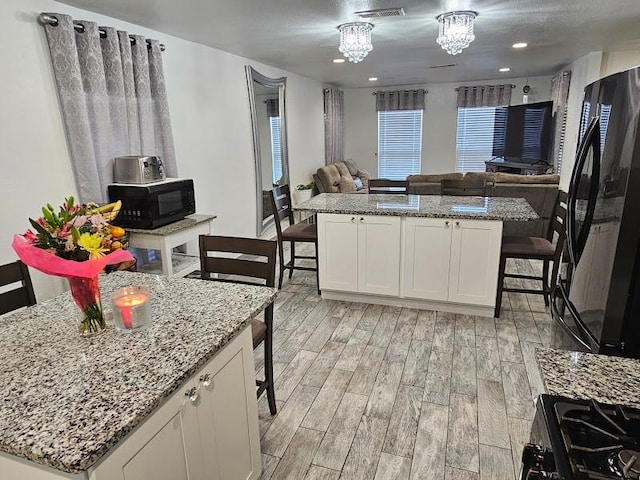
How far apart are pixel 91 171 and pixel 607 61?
552 centimetres

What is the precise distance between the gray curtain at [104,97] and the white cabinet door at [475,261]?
8.16 ft

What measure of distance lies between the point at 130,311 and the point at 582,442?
49.6 inches

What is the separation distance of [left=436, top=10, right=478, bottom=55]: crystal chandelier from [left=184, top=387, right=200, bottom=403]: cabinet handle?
2837 mm

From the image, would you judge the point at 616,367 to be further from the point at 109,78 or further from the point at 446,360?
the point at 109,78

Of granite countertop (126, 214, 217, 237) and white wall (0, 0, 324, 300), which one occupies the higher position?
white wall (0, 0, 324, 300)

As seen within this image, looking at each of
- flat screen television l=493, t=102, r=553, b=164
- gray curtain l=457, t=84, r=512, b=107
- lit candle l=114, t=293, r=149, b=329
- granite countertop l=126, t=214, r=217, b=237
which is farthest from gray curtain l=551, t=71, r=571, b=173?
lit candle l=114, t=293, r=149, b=329

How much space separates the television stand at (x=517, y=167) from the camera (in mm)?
6303

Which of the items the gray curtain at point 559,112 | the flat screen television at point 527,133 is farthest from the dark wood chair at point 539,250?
the flat screen television at point 527,133

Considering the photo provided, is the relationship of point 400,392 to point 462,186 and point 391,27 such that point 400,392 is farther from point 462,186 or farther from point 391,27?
point 391,27

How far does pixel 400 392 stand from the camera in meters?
2.37

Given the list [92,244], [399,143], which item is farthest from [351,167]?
[92,244]

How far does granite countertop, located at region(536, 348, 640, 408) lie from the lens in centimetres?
95

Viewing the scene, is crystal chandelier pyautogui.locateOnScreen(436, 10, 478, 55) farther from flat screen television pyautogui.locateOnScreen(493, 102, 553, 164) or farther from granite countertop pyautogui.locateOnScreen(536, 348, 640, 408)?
flat screen television pyautogui.locateOnScreen(493, 102, 553, 164)

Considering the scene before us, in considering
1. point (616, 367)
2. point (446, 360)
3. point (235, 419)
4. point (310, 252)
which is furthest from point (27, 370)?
point (310, 252)
